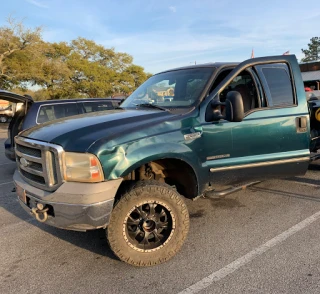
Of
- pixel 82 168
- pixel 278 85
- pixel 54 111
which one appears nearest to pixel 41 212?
pixel 82 168

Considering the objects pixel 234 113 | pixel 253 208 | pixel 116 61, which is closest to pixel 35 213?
pixel 234 113

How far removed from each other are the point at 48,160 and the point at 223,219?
2.44m

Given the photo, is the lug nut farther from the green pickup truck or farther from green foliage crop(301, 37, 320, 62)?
green foliage crop(301, 37, 320, 62)

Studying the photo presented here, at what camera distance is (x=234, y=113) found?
3271 millimetres

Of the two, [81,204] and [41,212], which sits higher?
[81,204]

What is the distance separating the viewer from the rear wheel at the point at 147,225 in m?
2.96

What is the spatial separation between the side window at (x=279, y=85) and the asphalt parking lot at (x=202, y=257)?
1.52 m

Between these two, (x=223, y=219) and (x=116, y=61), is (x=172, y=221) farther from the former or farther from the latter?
(x=116, y=61)

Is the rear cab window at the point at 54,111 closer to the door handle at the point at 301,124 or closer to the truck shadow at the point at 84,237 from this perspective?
the truck shadow at the point at 84,237

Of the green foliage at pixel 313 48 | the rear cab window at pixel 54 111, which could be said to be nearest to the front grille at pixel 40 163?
the rear cab window at pixel 54 111

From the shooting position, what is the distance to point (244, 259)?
3.14 meters

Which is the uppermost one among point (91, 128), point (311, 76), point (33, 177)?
point (311, 76)

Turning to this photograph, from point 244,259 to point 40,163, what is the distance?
7.20 feet

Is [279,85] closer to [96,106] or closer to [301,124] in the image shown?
[301,124]
